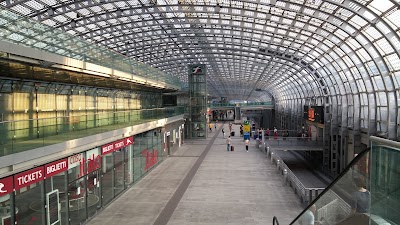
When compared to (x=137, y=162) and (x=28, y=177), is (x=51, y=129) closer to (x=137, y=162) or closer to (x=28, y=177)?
(x=28, y=177)

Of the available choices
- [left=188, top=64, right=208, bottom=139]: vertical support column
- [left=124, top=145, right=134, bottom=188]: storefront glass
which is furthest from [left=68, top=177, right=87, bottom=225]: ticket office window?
[left=188, top=64, right=208, bottom=139]: vertical support column

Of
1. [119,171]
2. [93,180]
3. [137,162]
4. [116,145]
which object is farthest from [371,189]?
[137,162]

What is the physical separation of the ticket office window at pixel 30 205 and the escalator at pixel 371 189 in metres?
8.13

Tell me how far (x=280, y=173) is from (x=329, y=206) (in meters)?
14.5

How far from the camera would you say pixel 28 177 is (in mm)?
9383

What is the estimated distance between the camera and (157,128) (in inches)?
968

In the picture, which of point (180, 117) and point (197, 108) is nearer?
point (180, 117)

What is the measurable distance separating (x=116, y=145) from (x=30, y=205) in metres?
6.26

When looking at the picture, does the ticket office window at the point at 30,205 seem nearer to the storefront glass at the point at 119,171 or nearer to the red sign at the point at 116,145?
the red sign at the point at 116,145

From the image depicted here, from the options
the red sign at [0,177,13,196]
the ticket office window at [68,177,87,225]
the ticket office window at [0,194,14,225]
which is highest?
the red sign at [0,177,13,196]

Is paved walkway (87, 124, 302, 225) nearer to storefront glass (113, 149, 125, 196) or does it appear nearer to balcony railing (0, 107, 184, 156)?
storefront glass (113, 149, 125, 196)

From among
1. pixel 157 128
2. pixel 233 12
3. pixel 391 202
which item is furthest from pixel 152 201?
pixel 233 12

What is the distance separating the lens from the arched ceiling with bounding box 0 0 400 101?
21.6 m

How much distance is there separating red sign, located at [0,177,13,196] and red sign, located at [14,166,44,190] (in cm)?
19
